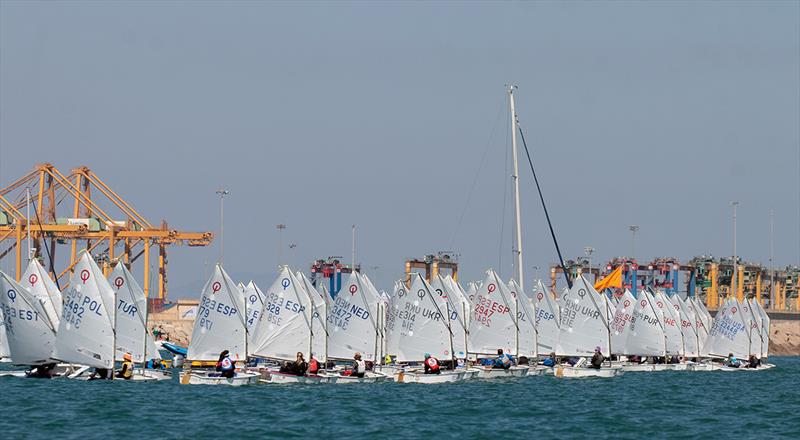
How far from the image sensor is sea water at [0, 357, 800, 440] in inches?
1781

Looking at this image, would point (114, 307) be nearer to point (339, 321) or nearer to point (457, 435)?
point (339, 321)

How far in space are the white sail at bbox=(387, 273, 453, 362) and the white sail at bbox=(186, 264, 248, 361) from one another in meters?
7.57


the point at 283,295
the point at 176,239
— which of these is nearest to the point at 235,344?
the point at 283,295

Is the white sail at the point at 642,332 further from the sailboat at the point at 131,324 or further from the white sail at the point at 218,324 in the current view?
the sailboat at the point at 131,324

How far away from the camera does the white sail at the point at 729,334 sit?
9881 centimetres

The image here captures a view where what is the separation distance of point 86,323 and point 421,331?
1579 centimetres

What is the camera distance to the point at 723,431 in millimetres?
47656

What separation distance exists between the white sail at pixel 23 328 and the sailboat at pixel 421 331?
16.3 m

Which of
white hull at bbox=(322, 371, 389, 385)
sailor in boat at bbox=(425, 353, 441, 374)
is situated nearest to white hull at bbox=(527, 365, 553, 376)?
sailor in boat at bbox=(425, 353, 441, 374)

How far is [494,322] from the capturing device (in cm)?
7381

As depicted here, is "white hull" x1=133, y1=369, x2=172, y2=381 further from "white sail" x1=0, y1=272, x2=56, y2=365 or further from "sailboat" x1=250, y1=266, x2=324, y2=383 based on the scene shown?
"sailboat" x1=250, y1=266, x2=324, y2=383

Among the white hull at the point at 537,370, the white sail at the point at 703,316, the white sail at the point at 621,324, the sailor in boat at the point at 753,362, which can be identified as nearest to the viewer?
the white hull at the point at 537,370

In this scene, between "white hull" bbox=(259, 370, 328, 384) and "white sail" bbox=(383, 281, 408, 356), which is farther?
"white sail" bbox=(383, 281, 408, 356)

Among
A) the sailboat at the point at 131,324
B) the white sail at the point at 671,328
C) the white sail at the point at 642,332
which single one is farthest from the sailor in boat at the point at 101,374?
the white sail at the point at 671,328
